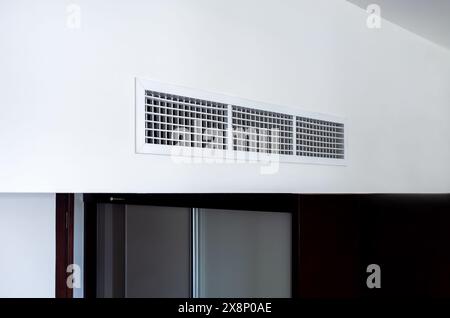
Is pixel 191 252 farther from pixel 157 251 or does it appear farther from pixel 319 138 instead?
pixel 319 138

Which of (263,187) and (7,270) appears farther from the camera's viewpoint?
(263,187)

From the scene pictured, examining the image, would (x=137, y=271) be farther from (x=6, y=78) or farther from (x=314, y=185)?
(x=314, y=185)

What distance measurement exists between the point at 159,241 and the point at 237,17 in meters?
1.46

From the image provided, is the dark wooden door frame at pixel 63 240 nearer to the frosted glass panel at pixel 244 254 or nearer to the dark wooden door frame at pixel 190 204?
the dark wooden door frame at pixel 190 204

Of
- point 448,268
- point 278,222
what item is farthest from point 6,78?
point 448,268

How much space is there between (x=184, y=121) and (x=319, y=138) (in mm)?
1198

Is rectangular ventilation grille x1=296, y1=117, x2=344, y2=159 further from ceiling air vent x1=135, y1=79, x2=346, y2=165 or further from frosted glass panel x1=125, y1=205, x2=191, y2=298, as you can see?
frosted glass panel x1=125, y1=205, x2=191, y2=298

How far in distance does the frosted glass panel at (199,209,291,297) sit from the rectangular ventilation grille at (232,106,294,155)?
952 millimetres

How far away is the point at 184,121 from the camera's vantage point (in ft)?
7.32

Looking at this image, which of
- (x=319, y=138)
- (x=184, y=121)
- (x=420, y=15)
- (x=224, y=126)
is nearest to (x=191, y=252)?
(x=184, y=121)

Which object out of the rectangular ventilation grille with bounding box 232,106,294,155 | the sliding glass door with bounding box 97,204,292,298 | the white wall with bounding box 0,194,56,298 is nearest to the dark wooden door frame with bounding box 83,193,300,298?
the sliding glass door with bounding box 97,204,292,298

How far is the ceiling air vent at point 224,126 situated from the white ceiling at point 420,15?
3.86 feet

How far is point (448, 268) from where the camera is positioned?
117cm

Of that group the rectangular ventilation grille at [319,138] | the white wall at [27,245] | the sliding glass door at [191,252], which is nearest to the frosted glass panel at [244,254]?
the sliding glass door at [191,252]
